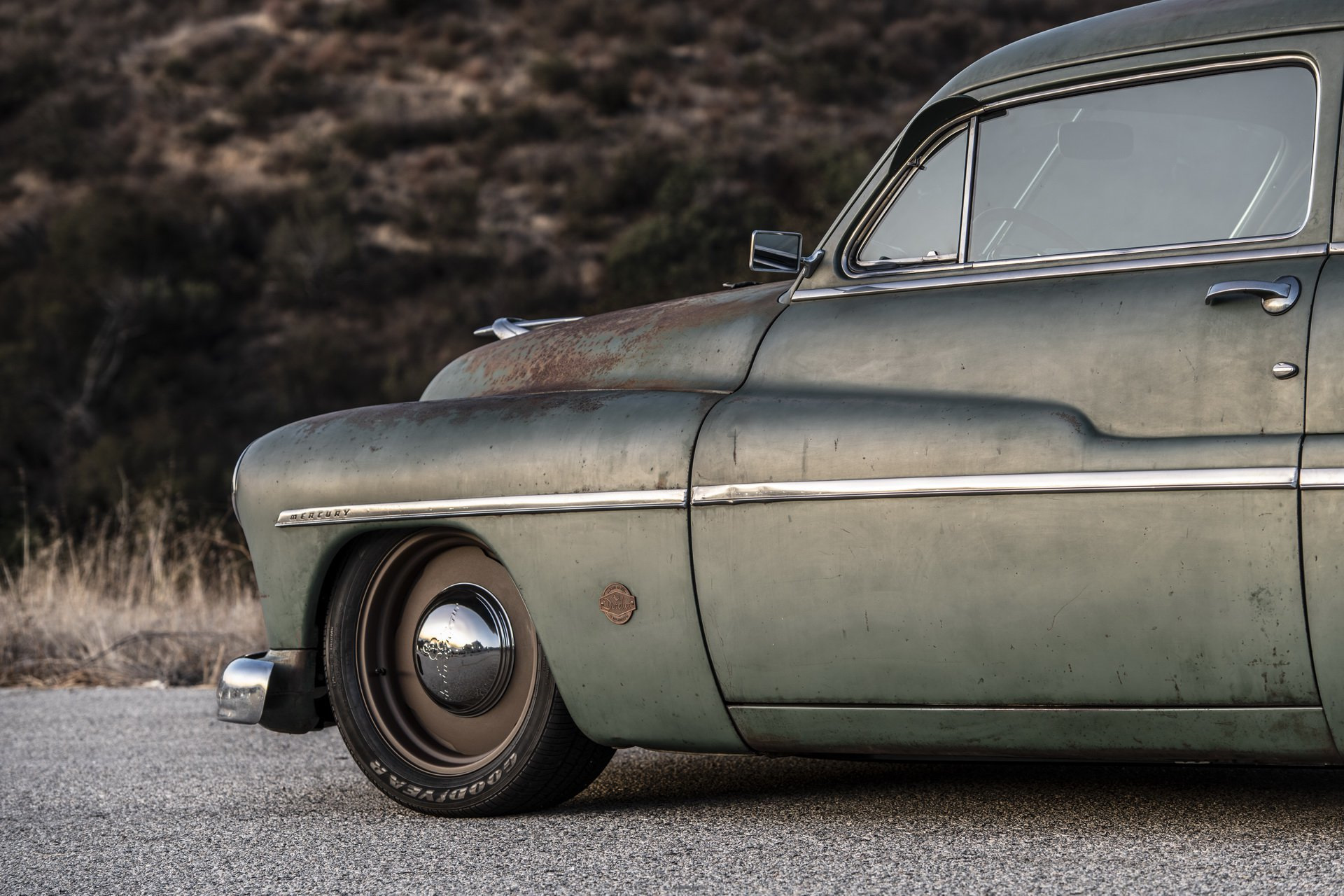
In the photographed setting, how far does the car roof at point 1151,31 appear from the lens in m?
3.34

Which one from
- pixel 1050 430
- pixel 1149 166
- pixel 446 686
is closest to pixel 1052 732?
pixel 1050 430

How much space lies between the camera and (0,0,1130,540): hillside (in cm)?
2227

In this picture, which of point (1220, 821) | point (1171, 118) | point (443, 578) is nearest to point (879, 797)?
point (1220, 821)

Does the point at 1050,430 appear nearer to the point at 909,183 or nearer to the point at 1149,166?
the point at 1149,166

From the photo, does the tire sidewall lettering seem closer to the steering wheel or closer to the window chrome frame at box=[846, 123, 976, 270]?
the window chrome frame at box=[846, 123, 976, 270]

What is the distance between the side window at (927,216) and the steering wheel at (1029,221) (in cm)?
7

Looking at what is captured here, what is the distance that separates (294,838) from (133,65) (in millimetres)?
32764

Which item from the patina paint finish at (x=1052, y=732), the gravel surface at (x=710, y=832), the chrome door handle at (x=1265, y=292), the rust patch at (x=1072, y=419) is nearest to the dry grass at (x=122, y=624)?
the gravel surface at (x=710, y=832)

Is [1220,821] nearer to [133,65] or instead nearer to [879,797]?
[879,797]

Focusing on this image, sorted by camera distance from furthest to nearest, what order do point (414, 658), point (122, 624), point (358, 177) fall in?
1. point (358, 177)
2. point (122, 624)
3. point (414, 658)

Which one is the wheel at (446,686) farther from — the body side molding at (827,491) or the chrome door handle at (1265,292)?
the chrome door handle at (1265,292)

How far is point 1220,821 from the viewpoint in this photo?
11.4 feet

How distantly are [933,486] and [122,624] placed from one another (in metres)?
5.91

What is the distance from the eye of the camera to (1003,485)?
3.24m
